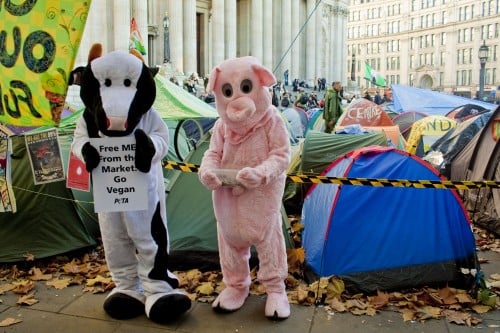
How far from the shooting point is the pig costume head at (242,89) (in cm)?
388

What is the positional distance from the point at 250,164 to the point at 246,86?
24.2 inches

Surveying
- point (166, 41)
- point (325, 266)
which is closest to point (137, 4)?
point (166, 41)

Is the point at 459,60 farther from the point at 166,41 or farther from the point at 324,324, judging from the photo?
the point at 324,324

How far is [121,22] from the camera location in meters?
27.1

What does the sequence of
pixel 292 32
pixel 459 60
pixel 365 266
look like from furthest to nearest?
pixel 459 60 < pixel 292 32 < pixel 365 266

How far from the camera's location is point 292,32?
44094 mm

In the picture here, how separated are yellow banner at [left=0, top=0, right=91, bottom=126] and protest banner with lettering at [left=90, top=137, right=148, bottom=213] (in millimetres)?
448

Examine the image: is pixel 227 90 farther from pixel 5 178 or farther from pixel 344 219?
pixel 5 178

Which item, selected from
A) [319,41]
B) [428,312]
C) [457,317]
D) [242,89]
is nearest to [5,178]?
[242,89]

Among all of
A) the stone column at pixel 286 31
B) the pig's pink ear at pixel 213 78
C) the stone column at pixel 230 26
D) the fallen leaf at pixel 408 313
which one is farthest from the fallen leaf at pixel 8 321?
the stone column at pixel 286 31

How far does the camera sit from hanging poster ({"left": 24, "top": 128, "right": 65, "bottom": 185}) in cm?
517

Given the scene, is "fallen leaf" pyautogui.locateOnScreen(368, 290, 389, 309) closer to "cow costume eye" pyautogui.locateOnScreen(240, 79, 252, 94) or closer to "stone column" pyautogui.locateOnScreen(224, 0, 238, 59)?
"cow costume eye" pyautogui.locateOnScreen(240, 79, 252, 94)

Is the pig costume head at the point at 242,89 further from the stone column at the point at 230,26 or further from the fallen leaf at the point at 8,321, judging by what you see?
the stone column at the point at 230,26

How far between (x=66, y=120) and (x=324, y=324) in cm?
510
